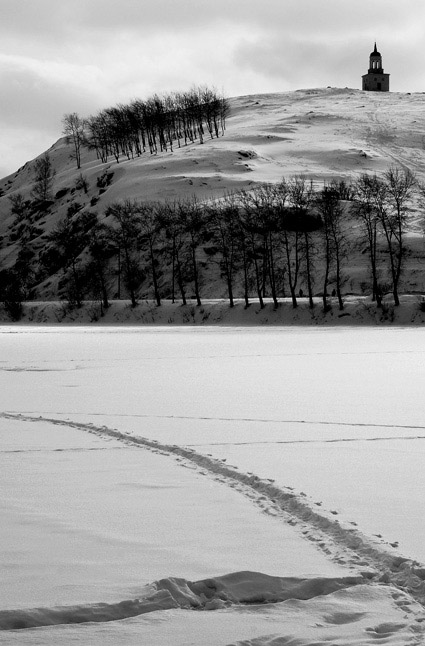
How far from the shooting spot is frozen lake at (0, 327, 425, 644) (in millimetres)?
7215

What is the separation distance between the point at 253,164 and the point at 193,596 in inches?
4832

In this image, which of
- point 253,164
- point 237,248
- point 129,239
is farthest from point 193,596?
point 253,164

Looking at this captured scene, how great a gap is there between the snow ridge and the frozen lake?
11 centimetres

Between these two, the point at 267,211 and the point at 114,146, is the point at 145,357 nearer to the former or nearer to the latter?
the point at 267,211

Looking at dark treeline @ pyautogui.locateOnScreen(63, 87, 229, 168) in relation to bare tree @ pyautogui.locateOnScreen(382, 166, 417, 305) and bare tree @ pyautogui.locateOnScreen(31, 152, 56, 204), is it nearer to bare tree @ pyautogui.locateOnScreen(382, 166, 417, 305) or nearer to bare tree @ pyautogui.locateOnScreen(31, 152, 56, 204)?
bare tree @ pyautogui.locateOnScreen(31, 152, 56, 204)

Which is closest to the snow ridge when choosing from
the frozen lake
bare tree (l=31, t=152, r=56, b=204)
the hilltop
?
the frozen lake

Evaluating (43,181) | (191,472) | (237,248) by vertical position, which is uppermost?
(43,181)

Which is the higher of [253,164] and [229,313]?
[253,164]

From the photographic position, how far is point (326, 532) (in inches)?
316

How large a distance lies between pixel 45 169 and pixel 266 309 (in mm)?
107419

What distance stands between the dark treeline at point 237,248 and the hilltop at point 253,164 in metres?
2.07

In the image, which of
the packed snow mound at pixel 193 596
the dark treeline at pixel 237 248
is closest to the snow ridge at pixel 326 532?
the packed snow mound at pixel 193 596

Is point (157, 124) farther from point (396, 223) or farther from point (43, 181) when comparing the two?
point (396, 223)

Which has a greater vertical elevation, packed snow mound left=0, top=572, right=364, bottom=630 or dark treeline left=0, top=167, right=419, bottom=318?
dark treeline left=0, top=167, right=419, bottom=318
